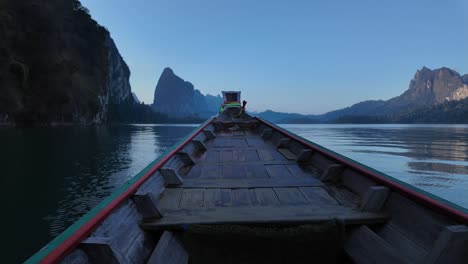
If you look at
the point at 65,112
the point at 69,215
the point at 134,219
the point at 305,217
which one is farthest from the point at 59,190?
the point at 65,112

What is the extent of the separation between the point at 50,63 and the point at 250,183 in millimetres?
72107

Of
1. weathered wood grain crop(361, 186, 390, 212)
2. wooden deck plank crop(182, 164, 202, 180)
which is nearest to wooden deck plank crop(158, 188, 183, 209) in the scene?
wooden deck plank crop(182, 164, 202, 180)

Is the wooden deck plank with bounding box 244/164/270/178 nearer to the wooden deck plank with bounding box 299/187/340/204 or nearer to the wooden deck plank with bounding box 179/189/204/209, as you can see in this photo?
the wooden deck plank with bounding box 299/187/340/204

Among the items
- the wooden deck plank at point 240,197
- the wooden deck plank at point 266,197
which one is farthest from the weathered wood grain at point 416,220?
the wooden deck plank at point 240,197

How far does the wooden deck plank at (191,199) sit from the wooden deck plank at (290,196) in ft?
3.65

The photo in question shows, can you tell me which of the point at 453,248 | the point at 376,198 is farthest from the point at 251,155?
the point at 453,248

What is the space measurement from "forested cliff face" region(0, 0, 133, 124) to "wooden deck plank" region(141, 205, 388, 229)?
5773 centimetres

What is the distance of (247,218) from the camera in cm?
278

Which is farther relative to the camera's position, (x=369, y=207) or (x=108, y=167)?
(x=108, y=167)

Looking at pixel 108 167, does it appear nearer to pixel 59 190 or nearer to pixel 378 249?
pixel 59 190

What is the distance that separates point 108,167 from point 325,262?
790 inches

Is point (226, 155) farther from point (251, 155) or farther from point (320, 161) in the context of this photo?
point (320, 161)

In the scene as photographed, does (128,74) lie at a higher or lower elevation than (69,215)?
higher

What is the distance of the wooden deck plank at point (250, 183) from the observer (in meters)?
4.10
